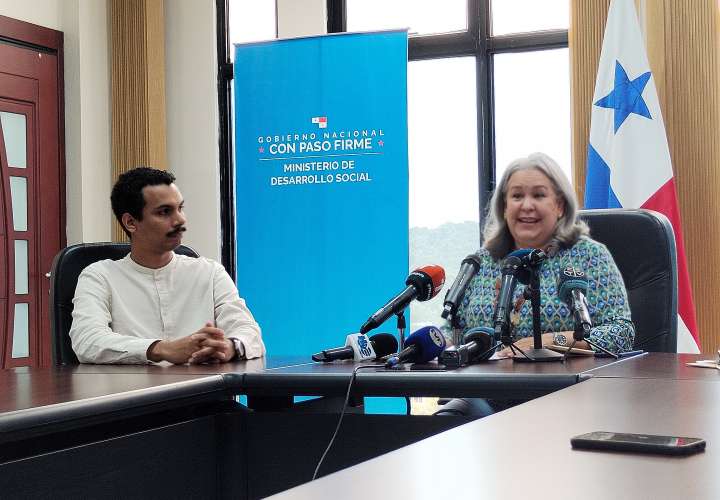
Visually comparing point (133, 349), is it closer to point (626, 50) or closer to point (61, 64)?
point (626, 50)

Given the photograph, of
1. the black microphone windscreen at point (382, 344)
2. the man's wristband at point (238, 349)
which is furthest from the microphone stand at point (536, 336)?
the man's wristband at point (238, 349)

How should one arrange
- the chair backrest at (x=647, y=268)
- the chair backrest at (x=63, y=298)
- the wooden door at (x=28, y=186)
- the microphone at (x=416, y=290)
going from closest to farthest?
the microphone at (x=416, y=290)
the chair backrest at (x=647, y=268)
the chair backrest at (x=63, y=298)
the wooden door at (x=28, y=186)

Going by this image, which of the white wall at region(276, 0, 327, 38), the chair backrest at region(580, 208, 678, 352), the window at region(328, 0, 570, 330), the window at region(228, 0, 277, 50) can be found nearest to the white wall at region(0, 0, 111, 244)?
the window at region(228, 0, 277, 50)

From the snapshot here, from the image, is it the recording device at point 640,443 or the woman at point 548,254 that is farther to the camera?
the woman at point 548,254

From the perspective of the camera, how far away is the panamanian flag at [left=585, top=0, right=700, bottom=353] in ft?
13.2

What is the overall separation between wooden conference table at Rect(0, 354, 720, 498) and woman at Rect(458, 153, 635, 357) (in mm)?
326

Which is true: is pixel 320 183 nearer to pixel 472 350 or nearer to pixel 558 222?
pixel 558 222

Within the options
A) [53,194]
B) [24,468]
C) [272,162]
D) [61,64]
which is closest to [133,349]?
[24,468]

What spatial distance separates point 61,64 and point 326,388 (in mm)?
3944

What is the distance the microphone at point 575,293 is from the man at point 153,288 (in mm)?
891

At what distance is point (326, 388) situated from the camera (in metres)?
1.94

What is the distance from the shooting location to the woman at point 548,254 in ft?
8.14

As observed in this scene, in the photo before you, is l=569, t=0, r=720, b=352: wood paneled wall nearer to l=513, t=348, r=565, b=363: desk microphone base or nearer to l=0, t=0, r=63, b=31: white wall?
l=513, t=348, r=565, b=363: desk microphone base

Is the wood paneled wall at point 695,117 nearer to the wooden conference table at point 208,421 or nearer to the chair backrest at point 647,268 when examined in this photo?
the chair backrest at point 647,268
